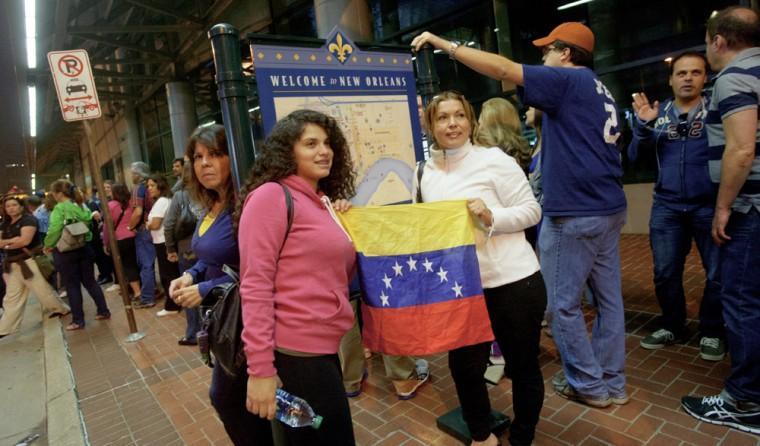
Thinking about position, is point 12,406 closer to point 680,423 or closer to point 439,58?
point 680,423

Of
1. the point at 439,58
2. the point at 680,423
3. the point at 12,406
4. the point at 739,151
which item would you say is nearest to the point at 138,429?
the point at 12,406

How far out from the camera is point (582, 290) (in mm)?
2623

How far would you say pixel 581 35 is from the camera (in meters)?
2.51

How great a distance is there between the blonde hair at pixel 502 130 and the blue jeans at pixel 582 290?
799 mm

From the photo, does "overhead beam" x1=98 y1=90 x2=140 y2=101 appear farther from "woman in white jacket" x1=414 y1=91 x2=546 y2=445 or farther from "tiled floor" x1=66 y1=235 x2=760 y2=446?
"woman in white jacket" x1=414 y1=91 x2=546 y2=445

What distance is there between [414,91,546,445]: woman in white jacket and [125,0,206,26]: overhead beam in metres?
11.1

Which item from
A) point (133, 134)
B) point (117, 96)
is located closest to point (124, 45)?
point (117, 96)

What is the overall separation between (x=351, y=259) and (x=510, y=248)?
2.71 feet

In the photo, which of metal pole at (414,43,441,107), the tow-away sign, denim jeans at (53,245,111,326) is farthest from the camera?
denim jeans at (53,245,111,326)

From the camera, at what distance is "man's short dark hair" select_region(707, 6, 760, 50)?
232cm

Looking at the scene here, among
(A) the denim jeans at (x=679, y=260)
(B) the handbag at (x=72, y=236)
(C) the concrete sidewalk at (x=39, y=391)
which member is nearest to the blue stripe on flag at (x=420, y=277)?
(A) the denim jeans at (x=679, y=260)

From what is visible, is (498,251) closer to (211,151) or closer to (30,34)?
(211,151)

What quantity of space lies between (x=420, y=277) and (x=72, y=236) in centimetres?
625

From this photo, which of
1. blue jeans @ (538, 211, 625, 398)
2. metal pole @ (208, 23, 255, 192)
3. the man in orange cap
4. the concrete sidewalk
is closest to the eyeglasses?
the man in orange cap
